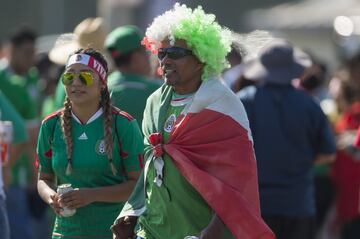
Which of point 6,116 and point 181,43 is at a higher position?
point 181,43

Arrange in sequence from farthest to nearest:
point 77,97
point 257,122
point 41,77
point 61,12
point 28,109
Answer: point 61,12 → point 41,77 → point 28,109 → point 257,122 → point 77,97

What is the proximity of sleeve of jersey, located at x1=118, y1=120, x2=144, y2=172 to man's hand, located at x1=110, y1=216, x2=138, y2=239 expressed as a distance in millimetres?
455

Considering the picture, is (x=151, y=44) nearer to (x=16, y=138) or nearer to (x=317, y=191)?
(x=16, y=138)

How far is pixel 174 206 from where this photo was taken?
22.5 feet

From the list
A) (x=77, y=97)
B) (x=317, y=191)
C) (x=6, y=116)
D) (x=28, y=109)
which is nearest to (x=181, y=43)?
(x=77, y=97)

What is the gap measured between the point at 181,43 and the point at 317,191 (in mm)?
5673

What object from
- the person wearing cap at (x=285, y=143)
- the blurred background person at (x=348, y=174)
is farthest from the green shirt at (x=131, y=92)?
the blurred background person at (x=348, y=174)

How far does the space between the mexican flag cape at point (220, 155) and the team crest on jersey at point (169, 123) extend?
51 millimetres

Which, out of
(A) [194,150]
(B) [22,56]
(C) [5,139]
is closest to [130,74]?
(C) [5,139]

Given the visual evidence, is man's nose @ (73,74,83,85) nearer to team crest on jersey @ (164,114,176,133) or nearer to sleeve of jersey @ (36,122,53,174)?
sleeve of jersey @ (36,122,53,174)

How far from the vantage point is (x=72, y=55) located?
7.63 meters

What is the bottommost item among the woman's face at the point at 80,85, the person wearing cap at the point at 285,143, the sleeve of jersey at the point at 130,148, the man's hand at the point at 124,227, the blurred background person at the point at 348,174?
the blurred background person at the point at 348,174

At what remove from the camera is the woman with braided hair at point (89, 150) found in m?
7.41

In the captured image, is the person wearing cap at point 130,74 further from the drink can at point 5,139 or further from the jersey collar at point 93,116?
the jersey collar at point 93,116
